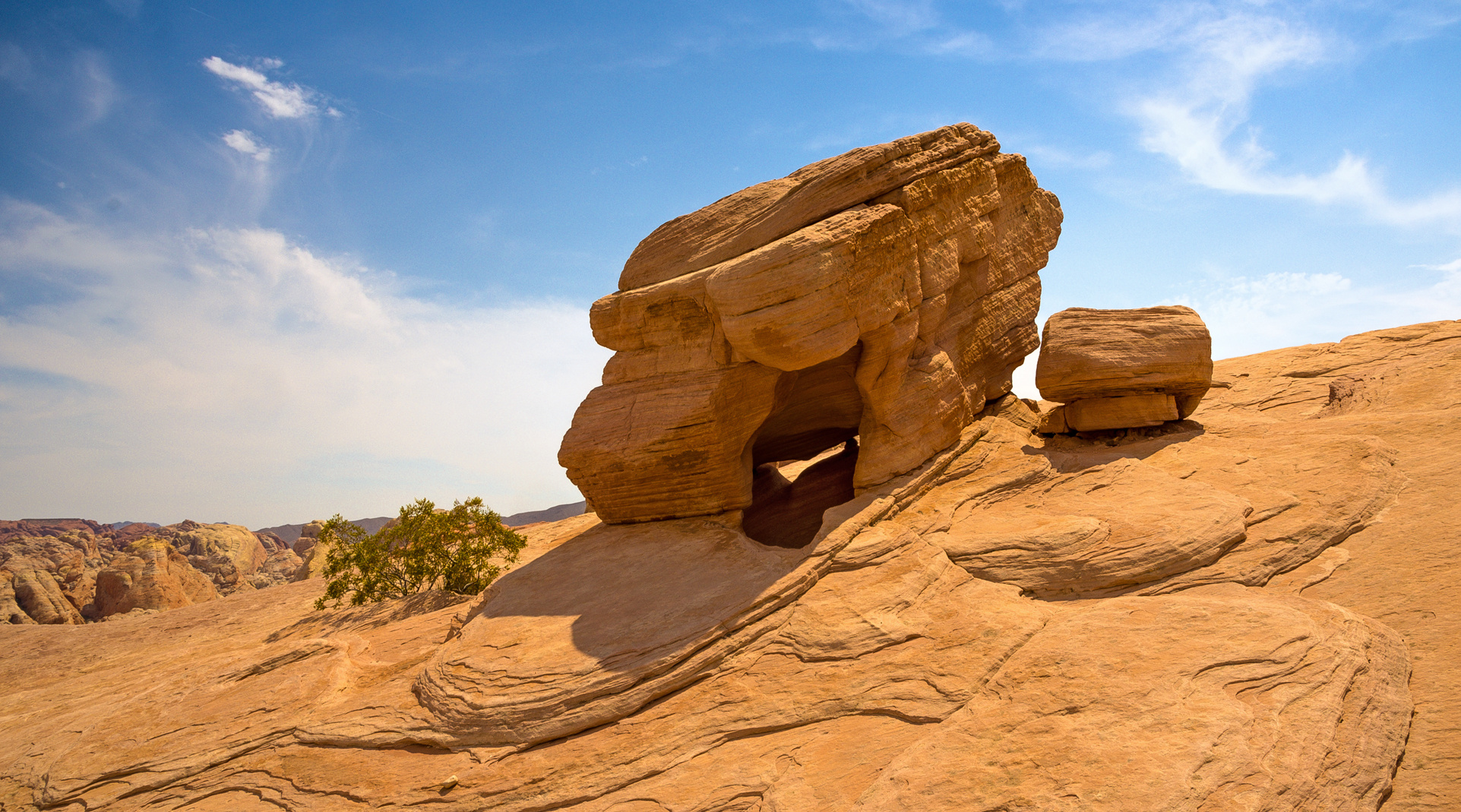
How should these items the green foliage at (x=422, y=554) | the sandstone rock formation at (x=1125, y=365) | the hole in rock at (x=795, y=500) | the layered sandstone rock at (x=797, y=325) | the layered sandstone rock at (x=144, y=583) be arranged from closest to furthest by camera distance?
1. the layered sandstone rock at (x=797, y=325)
2. the sandstone rock formation at (x=1125, y=365)
3. the hole in rock at (x=795, y=500)
4. the green foliage at (x=422, y=554)
5. the layered sandstone rock at (x=144, y=583)

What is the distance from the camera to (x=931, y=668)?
776 centimetres

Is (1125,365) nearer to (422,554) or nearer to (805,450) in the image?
(805,450)

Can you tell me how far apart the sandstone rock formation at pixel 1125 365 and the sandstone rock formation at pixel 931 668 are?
2.11 feet

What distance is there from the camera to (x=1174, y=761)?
5898 millimetres

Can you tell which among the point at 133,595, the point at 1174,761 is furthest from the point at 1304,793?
the point at 133,595

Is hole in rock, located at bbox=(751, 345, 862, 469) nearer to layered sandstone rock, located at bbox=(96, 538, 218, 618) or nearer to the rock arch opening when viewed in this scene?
the rock arch opening

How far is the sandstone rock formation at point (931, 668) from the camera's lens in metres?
6.31

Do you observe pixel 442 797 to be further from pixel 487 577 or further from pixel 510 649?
pixel 487 577

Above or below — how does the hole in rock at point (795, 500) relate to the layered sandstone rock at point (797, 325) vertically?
below

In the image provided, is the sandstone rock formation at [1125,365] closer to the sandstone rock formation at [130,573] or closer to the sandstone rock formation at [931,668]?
the sandstone rock formation at [931,668]

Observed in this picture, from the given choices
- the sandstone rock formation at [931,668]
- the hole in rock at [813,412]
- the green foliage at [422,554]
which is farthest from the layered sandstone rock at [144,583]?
the hole in rock at [813,412]

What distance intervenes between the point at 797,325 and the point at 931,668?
4.94 metres

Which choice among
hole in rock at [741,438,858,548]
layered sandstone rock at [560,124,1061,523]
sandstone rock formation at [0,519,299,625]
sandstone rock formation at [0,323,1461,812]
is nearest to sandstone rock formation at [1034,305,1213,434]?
sandstone rock formation at [0,323,1461,812]

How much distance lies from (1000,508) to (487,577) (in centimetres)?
1103
